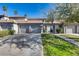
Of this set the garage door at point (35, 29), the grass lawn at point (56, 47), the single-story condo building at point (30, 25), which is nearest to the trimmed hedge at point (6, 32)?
the single-story condo building at point (30, 25)

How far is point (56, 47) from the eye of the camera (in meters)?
8.03

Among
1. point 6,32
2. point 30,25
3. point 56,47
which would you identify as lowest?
point 56,47

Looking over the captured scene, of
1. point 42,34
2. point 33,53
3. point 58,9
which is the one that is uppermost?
point 58,9

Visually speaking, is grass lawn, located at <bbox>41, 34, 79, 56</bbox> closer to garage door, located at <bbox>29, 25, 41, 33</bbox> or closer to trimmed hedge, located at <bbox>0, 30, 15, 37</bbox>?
garage door, located at <bbox>29, 25, 41, 33</bbox>

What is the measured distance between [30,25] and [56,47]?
3.13 feet

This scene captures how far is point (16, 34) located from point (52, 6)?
1.25 meters

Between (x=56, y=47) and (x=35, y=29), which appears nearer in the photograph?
(x=56, y=47)

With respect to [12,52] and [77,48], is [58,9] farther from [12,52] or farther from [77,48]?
[12,52]

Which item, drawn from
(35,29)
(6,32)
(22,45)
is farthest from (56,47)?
(6,32)

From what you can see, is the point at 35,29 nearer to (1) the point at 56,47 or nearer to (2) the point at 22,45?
(2) the point at 22,45

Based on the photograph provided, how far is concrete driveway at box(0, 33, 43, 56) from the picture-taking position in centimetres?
793

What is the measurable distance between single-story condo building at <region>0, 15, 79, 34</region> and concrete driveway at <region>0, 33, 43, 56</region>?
176 mm

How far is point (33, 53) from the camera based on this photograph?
7.93m

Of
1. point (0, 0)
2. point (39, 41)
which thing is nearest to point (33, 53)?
point (39, 41)
